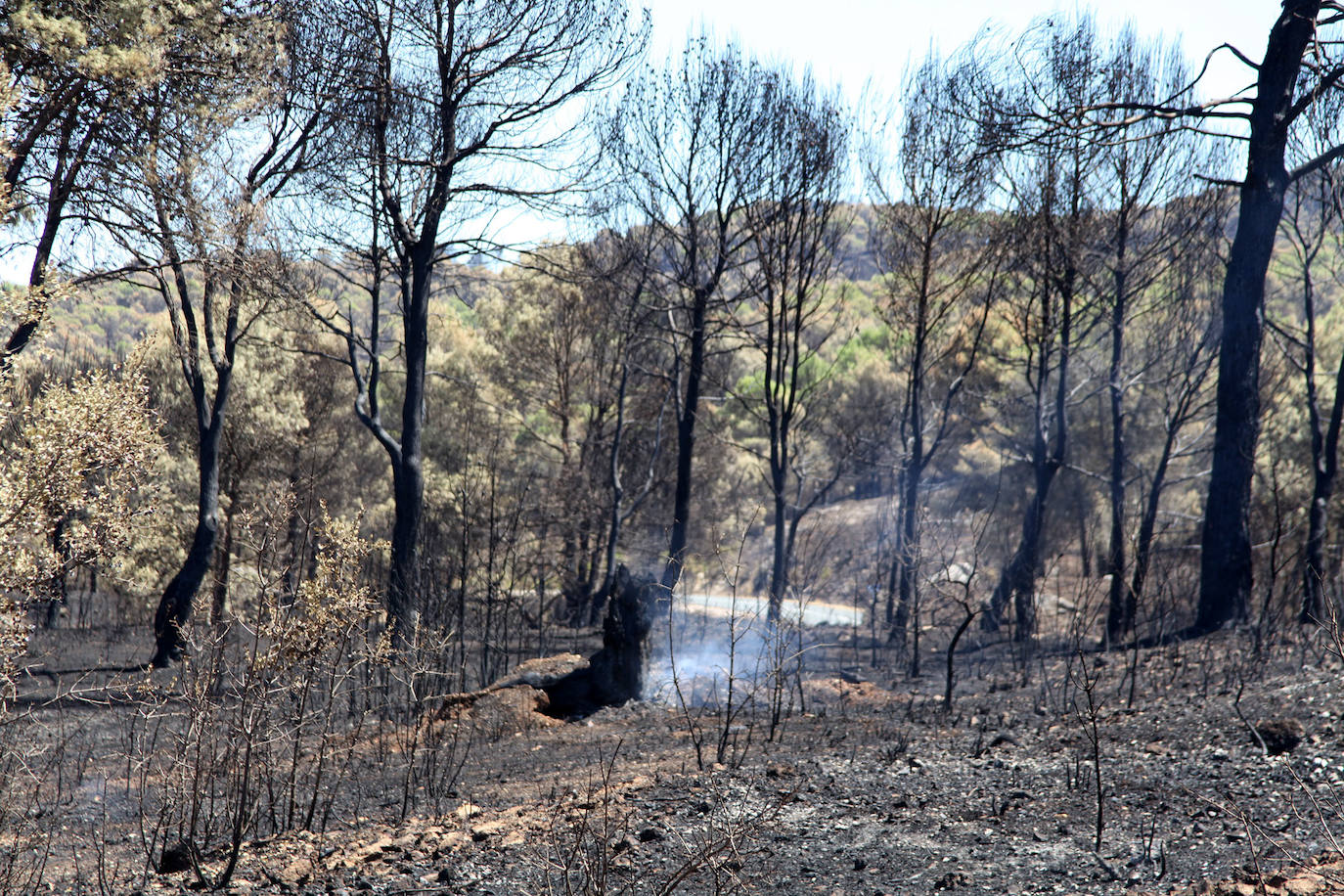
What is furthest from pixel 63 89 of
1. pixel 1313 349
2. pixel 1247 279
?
pixel 1313 349

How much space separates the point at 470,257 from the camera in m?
13.3

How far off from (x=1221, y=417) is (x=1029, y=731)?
5.76 meters

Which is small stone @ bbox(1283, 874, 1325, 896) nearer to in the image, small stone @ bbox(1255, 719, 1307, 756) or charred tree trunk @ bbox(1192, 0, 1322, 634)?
small stone @ bbox(1255, 719, 1307, 756)

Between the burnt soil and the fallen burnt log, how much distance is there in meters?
1.42

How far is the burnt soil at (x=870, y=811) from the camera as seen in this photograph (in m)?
4.42

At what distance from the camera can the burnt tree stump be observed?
9.95 metres

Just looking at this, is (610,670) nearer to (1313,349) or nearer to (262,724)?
(262,724)

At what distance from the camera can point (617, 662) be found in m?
10.1

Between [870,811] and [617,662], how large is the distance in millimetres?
4989

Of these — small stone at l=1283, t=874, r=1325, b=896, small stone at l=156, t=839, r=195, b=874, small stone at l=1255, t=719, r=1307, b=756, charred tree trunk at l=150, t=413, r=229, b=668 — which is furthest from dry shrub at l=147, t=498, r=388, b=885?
charred tree trunk at l=150, t=413, r=229, b=668

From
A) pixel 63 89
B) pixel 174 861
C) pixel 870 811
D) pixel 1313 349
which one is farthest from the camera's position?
pixel 1313 349

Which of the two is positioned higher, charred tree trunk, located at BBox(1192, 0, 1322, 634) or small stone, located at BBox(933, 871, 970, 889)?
charred tree trunk, located at BBox(1192, 0, 1322, 634)

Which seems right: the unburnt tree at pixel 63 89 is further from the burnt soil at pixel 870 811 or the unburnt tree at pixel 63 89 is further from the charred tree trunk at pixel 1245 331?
the charred tree trunk at pixel 1245 331

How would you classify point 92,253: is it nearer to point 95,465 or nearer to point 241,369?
point 95,465
